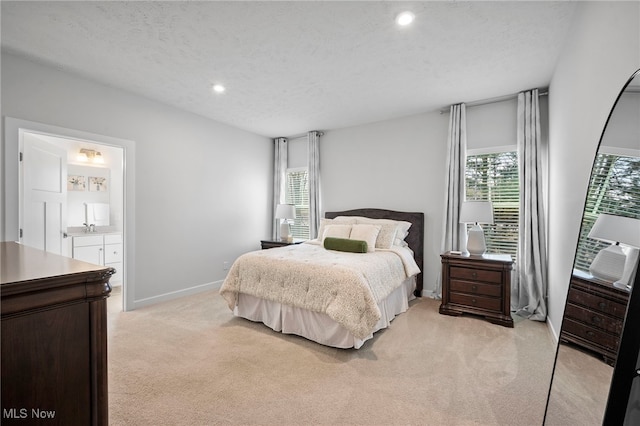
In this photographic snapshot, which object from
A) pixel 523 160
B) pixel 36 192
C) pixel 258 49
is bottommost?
pixel 36 192

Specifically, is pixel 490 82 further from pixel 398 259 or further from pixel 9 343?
pixel 9 343

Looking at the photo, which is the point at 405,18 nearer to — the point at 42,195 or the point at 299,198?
the point at 299,198

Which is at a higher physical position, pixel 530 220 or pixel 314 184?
pixel 314 184

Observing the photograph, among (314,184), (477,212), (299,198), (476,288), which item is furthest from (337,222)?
(476,288)

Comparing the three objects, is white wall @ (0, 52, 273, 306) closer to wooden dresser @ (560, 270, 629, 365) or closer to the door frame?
the door frame

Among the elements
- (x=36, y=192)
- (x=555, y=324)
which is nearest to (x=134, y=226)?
(x=36, y=192)

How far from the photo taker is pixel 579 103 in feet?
6.74

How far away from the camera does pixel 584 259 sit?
1.40 meters

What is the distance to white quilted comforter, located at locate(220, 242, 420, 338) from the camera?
238 cm

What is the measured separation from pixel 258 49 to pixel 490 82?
2.56 metres

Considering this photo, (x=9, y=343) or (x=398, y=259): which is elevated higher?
(x=9, y=343)

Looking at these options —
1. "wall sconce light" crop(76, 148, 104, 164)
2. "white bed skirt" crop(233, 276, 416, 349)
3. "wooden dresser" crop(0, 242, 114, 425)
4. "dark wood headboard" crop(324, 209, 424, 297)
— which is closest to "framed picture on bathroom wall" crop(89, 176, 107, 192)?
"wall sconce light" crop(76, 148, 104, 164)

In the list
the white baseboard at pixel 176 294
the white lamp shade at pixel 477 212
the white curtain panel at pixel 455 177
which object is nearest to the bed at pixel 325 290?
the white curtain panel at pixel 455 177

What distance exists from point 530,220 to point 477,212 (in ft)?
2.02
